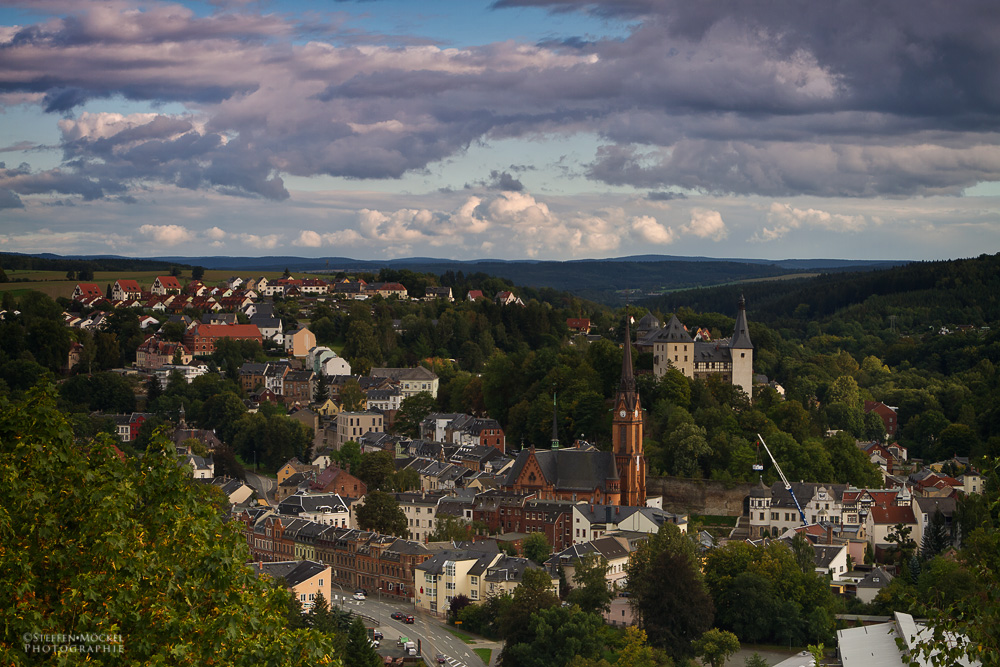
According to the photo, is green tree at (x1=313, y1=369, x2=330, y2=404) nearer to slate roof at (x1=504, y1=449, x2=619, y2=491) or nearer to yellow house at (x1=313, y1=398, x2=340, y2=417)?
yellow house at (x1=313, y1=398, x2=340, y2=417)

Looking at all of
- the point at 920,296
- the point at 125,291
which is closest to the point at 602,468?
the point at 125,291

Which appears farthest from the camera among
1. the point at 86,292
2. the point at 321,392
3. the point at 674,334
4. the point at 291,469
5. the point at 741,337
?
the point at 86,292

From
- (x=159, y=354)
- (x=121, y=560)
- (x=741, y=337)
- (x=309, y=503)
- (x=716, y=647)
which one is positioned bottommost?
(x=716, y=647)

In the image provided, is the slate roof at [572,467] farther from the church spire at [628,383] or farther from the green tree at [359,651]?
the green tree at [359,651]

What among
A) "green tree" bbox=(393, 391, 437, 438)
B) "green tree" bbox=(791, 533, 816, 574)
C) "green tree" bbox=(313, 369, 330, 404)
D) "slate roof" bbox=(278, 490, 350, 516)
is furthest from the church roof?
"green tree" bbox=(313, 369, 330, 404)

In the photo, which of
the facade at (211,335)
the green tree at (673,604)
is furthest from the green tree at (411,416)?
the green tree at (673,604)

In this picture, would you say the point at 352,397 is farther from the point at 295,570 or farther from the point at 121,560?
the point at 121,560

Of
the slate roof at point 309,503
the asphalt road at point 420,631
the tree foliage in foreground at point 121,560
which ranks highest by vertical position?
the tree foliage in foreground at point 121,560

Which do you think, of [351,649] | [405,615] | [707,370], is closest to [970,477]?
[707,370]
